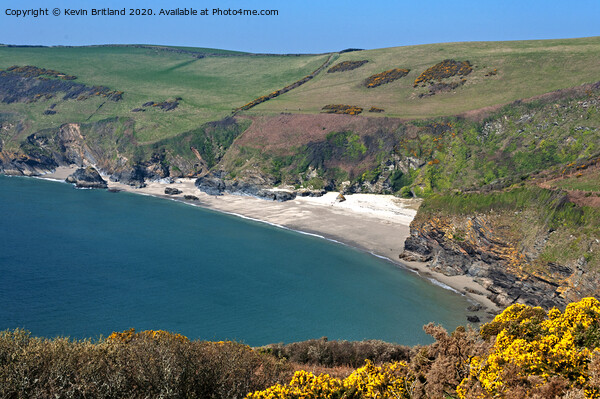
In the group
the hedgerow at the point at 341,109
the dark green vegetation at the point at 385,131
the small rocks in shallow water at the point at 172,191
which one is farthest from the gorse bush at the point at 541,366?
the hedgerow at the point at 341,109

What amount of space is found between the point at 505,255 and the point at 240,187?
7886 centimetres

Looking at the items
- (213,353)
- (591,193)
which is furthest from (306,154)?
(213,353)

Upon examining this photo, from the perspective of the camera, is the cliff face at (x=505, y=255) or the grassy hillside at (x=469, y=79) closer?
the cliff face at (x=505, y=255)

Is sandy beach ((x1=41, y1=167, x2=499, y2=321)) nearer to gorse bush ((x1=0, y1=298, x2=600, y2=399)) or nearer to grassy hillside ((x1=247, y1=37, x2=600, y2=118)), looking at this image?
gorse bush ((x1=0, y1=298, x2=600, y2=399))

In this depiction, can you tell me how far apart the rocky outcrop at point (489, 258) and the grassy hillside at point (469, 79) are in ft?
215

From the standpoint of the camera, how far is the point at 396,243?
77.9m

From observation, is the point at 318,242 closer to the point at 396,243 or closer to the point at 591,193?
the point at 396,243

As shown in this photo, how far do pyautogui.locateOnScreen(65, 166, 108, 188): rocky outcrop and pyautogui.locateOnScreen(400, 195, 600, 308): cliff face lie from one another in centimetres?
9977

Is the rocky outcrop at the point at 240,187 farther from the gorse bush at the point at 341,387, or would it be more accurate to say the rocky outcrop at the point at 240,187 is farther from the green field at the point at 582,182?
the gorse bush at the point at 341,387

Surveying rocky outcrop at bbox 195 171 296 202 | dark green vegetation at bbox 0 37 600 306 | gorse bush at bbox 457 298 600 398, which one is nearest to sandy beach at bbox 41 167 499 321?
rocky outcrop at bbox 195 171 296 202

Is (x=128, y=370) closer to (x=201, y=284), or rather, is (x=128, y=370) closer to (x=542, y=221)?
(x=201, y=284)

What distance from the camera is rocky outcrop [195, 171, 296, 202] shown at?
383 ft

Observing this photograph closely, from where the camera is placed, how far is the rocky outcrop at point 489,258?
51.4 metres

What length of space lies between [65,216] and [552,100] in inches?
4910
